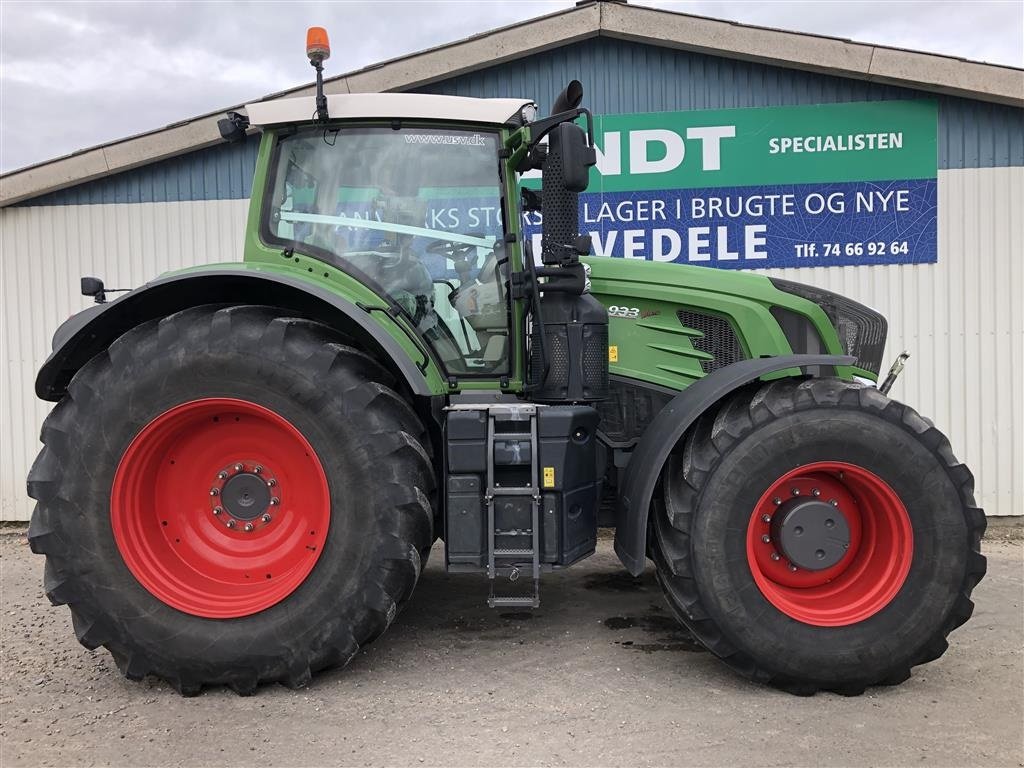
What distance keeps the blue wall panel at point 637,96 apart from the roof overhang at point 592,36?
0.10 meters

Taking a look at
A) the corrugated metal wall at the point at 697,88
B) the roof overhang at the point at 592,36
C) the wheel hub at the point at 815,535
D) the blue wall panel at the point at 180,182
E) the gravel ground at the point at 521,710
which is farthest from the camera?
the blue wall panel at the point at 180,182

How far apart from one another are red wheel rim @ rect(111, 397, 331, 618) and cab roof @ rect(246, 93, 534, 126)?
145 cm

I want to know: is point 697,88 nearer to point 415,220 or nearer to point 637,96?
point 637,96

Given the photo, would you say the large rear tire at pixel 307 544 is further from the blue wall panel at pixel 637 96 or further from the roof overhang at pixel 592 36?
the blue wall panel at pixel 637 96

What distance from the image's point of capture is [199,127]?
Answer: 21.1ft

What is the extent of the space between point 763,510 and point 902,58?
460 centimetres

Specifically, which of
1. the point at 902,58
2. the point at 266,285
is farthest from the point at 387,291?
the point at 902,58

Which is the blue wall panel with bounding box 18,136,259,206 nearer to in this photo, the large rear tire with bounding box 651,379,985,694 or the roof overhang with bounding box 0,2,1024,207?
the roof overhang with bounding box 0,2,1024,207

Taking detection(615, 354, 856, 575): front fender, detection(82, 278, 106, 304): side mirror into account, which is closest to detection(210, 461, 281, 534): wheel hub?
detection(82, 278, 106, 304): side mirror

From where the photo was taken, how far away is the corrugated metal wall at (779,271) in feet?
20.5

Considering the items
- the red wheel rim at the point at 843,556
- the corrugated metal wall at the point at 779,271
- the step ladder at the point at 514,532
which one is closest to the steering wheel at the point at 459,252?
the step ladder at the point at 514,532

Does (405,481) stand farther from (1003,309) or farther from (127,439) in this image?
(1003,309)

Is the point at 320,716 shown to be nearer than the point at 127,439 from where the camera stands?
Yes

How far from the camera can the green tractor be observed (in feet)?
10.3
